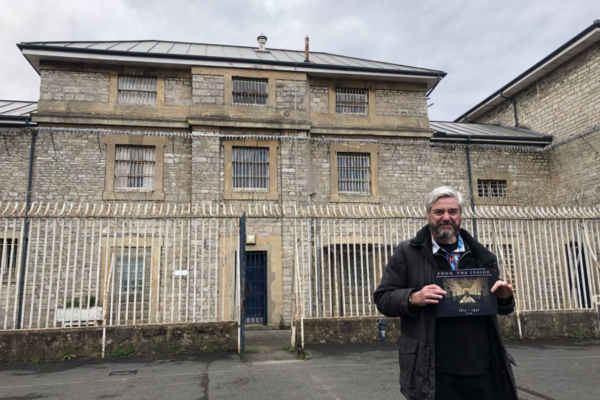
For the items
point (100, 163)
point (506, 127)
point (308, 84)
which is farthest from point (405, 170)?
point (100, 163)

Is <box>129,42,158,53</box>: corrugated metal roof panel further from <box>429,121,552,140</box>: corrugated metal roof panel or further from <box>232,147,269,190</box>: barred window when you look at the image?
<box>429,121,552,140</box>: corrugated metal roof panel

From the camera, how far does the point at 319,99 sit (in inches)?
537

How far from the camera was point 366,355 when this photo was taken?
719 cm

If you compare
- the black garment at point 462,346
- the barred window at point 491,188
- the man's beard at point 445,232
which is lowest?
the black garment at point 462,346

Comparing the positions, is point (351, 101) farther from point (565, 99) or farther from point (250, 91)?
point (565, 99)

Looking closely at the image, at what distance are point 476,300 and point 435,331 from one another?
0.31 m

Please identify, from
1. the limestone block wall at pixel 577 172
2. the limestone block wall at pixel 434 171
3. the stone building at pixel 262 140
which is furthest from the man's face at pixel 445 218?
the limestone block wall at pixel 577 172

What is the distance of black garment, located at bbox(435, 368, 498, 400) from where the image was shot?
2.55 metres

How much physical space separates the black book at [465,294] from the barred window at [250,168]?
1031 cm

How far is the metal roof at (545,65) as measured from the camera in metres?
12.2

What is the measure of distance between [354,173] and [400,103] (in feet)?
9.36

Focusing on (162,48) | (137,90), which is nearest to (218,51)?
(162,48)

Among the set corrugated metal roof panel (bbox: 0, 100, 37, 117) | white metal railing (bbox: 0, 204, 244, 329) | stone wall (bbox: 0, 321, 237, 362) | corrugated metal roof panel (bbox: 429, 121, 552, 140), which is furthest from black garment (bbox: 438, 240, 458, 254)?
corrugated metal roof panel (bbox: 0, 100, 37, 117)

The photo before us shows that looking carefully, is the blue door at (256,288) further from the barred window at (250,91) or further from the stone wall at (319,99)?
the stone wall at (319,99)
